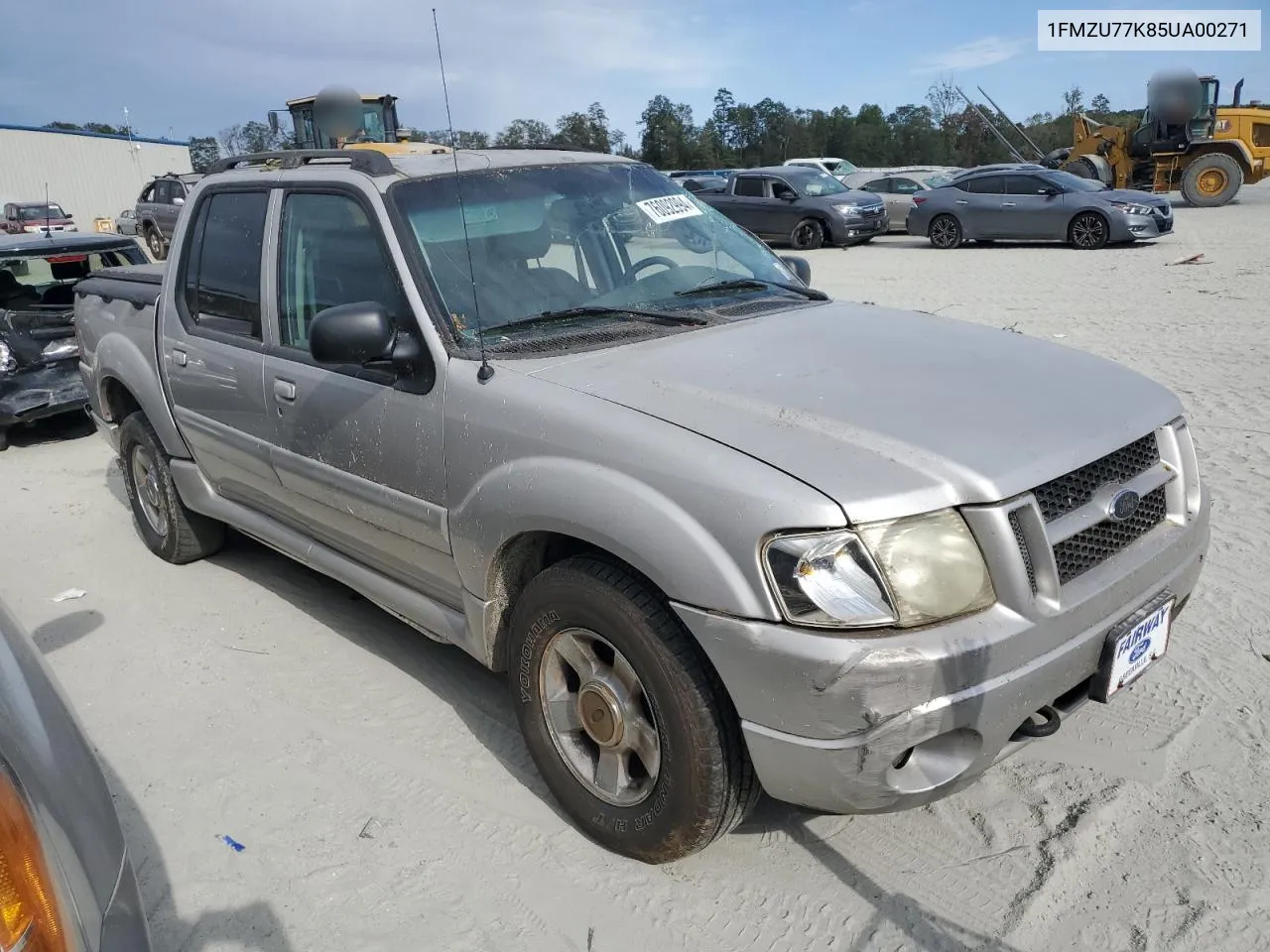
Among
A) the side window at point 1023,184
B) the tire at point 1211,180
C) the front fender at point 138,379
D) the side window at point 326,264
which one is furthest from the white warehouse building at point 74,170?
the side window at point 326,264

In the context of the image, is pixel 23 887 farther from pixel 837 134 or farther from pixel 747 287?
pixel 837 134

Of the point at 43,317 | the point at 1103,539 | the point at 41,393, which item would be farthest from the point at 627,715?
the point at 43,317

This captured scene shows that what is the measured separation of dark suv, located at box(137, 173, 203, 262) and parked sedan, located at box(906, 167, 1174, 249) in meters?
15.4

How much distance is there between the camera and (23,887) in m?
1.45

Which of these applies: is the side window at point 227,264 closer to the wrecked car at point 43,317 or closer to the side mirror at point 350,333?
the side mirror at point 350,333

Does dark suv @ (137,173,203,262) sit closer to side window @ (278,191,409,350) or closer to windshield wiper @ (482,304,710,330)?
side window @ (278,191,409,350)

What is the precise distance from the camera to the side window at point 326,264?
3.25 metres

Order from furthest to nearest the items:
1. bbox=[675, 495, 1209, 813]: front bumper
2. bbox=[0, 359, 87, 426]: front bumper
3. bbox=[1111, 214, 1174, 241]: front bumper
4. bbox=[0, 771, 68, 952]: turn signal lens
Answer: bbox=[1111, 214, 1174, 241]: front bumper → bbox=[0, 359, 87, 426]: front bumper → bbox=[675, 495, 1209, 813]: front bumper → bbox=[0, 771, 68, 952]: turn signal lens

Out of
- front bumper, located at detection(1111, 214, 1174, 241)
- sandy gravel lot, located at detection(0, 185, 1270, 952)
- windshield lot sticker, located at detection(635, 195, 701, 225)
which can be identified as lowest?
sandy gravel lot, located at detection(0, 185, 1270, 952)

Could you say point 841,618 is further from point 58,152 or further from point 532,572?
point 58,152

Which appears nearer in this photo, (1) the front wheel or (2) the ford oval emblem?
(2) the ford oval emblem

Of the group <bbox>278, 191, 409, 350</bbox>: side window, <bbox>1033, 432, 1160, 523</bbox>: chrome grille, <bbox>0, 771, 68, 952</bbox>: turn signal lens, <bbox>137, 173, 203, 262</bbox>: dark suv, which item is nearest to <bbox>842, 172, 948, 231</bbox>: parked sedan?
<bbox>137, 173, 203, 262</bbox>: dark suv

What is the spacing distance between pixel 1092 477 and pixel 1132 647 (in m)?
0.44

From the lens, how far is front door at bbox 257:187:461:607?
3.08 meters
